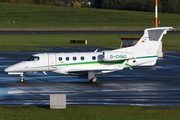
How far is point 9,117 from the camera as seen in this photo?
686 inches

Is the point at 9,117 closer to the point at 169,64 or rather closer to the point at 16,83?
the point at 16,83

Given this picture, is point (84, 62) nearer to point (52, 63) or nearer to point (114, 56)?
point (114, 56)

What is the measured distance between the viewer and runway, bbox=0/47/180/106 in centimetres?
2225

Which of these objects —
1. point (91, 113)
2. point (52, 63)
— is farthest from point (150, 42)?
point (91, 113)

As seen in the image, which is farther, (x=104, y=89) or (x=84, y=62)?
(x=84, y=62)

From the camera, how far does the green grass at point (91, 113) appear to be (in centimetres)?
1734

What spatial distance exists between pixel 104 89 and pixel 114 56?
14.1 feet

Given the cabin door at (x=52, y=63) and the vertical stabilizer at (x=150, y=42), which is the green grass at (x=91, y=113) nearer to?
the cabin door at (x=52, y=63)

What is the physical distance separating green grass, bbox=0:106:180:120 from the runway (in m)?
1.92

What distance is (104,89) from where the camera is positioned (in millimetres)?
26953

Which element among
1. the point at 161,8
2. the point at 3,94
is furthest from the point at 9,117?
the point at 161,8

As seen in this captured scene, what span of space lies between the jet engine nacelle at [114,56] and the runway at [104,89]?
92.1 inches

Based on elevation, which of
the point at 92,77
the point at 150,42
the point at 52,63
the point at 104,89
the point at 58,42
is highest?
the point at 150,42

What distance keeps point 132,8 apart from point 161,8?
17124 millimetres
